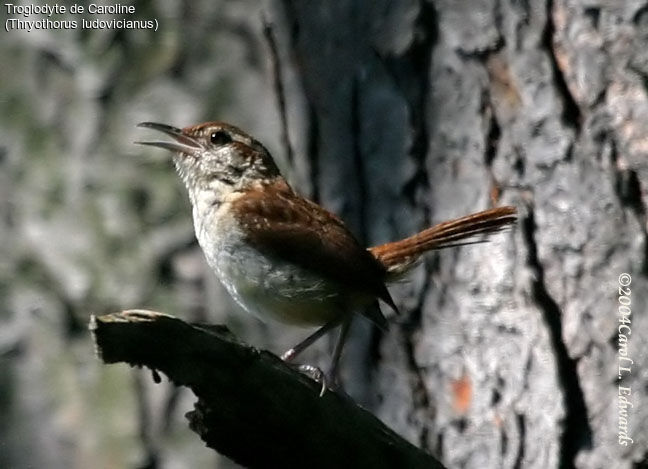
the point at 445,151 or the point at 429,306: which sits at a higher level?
the point at 445,151

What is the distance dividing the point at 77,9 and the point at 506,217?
263cm

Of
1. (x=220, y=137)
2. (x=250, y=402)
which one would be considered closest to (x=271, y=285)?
(x=220, y=137)

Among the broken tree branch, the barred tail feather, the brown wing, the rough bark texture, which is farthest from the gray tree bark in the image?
the broken tree branch

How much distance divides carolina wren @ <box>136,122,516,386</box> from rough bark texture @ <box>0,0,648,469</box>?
0.26 meters

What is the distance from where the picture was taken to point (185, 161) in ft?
14.0

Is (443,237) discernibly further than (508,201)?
No

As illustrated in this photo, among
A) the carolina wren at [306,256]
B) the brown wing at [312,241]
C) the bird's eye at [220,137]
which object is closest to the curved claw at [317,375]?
the carolina wren at [306,256]

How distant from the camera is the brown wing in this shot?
146 inches

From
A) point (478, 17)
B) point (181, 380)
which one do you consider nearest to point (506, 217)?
point (478, 17)

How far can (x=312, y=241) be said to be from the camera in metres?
3.79

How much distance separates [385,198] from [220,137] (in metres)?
0.66

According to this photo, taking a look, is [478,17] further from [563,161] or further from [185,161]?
[185,161]

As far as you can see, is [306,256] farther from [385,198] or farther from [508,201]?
[508,201]

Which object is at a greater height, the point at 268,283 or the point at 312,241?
the point at 312,241
